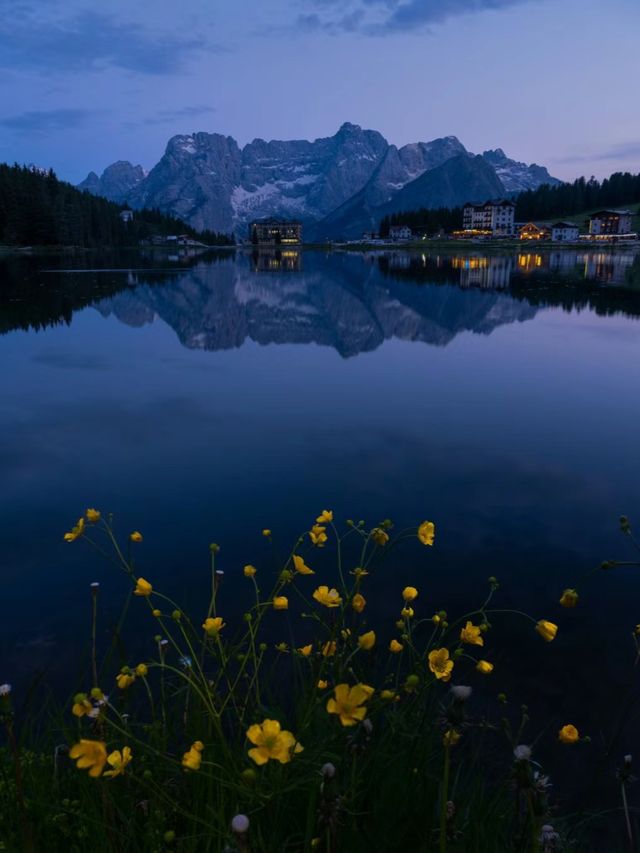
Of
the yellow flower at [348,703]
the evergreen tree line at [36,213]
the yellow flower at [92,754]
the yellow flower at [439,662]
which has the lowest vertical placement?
the yellow flower at [439,662]

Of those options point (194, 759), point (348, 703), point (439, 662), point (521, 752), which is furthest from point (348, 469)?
point (521, 752)

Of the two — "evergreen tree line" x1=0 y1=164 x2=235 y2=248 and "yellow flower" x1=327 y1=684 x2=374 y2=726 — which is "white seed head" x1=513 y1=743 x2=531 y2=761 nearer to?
"yellow flower" x1=327 y1=684 x2=374 y2=726

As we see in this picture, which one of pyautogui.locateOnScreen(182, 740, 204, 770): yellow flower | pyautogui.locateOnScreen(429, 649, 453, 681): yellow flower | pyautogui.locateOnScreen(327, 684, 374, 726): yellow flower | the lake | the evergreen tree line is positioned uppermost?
the evergreen tree line

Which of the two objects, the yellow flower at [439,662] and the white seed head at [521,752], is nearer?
the white seed head at [521,752]

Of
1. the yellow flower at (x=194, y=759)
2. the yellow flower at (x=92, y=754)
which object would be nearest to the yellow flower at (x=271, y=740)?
the yellow flower at (x=194, y=759)

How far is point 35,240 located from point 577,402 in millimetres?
171758

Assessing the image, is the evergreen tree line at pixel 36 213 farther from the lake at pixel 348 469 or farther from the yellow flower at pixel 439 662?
the yellow flower at pixel 439 662

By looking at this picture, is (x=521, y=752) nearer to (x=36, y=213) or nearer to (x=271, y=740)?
(x=271, y=740)

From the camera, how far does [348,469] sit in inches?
527

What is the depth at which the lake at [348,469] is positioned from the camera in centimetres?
781

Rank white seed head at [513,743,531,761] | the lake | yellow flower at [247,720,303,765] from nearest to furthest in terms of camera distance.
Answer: white seed head at [513,743,531,761] → yellow flower at [247,720,303,765] → the lake

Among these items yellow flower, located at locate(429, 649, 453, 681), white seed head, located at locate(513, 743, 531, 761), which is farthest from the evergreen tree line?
white seed head, located at locate(513, 743, 531, 761)

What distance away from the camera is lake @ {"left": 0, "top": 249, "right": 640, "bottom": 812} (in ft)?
25.6

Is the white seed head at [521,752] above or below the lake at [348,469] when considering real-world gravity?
above
